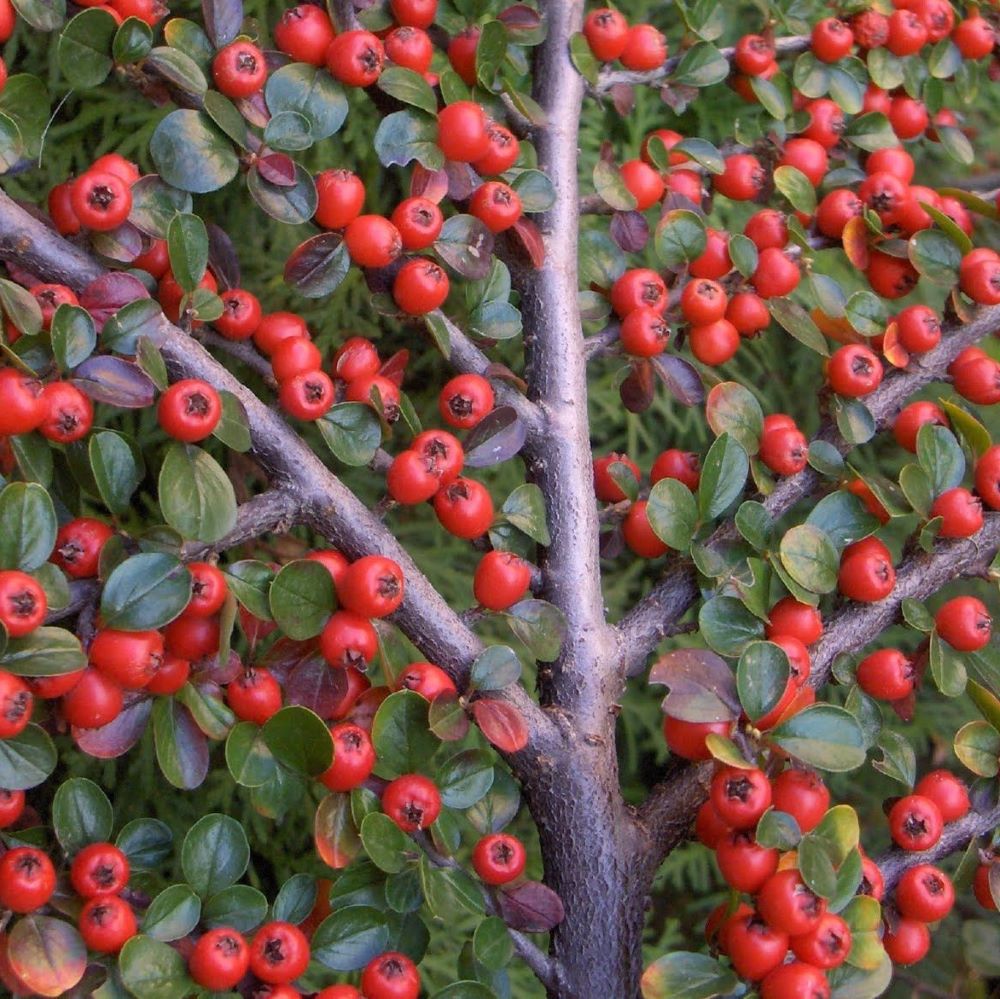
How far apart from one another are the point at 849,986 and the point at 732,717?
0.23 m

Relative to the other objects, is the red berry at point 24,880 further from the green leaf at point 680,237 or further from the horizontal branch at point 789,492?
the green leaf at point 680,237

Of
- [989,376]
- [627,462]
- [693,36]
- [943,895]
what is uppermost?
[693,36]

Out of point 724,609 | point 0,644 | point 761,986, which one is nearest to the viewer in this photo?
point 0,644

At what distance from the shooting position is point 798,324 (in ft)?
4.06

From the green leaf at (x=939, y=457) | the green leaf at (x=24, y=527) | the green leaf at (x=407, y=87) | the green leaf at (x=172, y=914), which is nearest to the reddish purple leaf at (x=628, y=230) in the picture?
the green leaf at (x=407, y=87)

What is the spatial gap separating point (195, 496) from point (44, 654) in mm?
171

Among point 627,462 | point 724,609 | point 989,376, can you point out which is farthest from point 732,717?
point 989,376

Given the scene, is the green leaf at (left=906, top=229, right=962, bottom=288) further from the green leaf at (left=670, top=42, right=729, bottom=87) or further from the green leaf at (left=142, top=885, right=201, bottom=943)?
the green leaf at (left=142, top=885, right=201, bottom=943)

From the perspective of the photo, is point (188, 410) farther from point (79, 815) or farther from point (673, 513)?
point (673, 513)

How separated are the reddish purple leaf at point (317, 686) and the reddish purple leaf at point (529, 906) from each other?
8.8 inches

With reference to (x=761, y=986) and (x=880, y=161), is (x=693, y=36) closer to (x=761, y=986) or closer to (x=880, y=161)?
(x=880, y=161)

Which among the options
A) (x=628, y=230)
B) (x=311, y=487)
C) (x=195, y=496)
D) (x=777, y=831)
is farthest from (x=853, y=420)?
(x=195, y=496)

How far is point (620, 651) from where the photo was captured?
1167 millimetres

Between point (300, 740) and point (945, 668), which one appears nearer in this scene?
point (300, 740)
